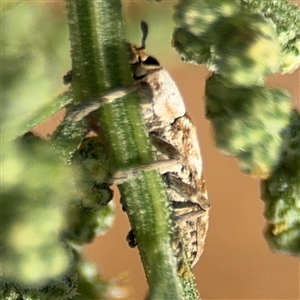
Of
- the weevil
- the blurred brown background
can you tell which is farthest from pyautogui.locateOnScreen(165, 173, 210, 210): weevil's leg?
the blurred brown background

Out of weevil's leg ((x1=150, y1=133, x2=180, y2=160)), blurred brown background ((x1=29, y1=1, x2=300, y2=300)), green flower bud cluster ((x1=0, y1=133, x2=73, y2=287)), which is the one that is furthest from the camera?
blurred brown background ((x1=29, y1=1, x2=300, y2=300))

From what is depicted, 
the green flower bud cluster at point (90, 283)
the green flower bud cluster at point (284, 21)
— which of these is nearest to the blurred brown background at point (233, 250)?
the green flower bud cluster at point (90, 283)

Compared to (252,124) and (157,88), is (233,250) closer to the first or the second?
(157,88)

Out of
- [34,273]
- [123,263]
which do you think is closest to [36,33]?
[34,273]

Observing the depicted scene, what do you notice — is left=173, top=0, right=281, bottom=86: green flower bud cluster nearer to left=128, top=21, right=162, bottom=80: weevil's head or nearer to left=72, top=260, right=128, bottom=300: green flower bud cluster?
left=128, top=21, right=162, bottom=80: weevil's head

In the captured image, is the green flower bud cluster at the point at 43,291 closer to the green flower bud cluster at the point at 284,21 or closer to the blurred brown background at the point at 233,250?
the green flower bud cluster at the point at 284,21

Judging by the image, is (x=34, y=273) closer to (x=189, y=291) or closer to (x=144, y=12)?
(x=189, y=291)
